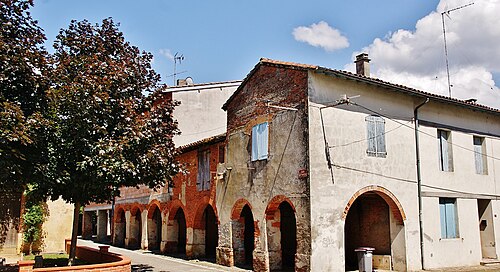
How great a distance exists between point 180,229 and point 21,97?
1659cm

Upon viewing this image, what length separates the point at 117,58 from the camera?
50.4 feet

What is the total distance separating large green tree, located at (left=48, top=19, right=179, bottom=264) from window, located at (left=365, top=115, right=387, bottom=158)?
22.6 ft

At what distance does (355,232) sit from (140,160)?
9.33 m

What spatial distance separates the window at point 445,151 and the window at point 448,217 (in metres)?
1.32

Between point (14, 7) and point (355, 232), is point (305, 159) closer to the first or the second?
point (355, 232)

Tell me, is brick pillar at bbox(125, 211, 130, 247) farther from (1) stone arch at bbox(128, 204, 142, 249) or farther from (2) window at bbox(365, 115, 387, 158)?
(2) window at bbox(365, 115, 387, 158)

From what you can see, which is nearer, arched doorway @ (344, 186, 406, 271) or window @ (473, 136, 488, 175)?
arched doorway @ (344, 186, 406, 271)

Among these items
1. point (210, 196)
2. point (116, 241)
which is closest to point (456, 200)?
point (210, 196)

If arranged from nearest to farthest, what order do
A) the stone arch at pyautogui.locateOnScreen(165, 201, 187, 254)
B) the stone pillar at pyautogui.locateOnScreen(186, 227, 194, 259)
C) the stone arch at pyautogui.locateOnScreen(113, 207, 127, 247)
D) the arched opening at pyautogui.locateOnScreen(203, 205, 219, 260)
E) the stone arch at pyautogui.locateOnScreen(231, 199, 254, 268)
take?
the stone arch at pyautogui.locateOnScreen(231, 199, 254, 268) < the stone pillar at pyautogui.locateOnScreen(186, 227, 194, 259) < the arched opening at pyautogui.locateOnScreen(203, 205, 219, 260) < the stone arch at pyautogui.locateOnScreen(165, 201, 187, 254) < the stone arch at pyautogui.locateOnScreen(113, 207, 127, 247)

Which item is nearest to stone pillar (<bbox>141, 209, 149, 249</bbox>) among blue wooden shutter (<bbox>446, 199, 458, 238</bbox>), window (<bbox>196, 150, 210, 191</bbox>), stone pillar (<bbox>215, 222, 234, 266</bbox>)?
window (<bbox>196, 150, 210, 191</bbox>)

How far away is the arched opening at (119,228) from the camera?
33.4 meters

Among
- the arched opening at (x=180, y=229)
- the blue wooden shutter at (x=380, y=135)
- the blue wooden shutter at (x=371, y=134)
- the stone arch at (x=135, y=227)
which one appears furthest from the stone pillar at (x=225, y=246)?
the stone arch at (x=135, y=227)

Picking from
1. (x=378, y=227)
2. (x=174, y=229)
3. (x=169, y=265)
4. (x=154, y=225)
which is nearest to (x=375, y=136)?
(x=378, y=227)

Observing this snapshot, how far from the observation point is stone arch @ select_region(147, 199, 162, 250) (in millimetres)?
28328
